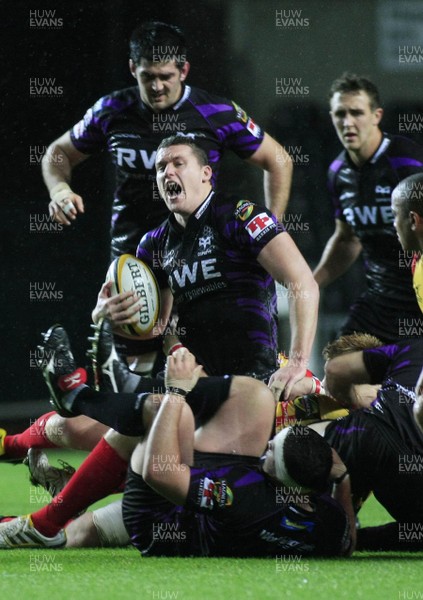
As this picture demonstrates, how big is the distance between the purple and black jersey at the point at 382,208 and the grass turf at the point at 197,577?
2038mm

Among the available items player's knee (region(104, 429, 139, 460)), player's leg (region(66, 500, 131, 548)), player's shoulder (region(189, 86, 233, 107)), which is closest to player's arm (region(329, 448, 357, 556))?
player's knee (region(104, 429, 139, 460))

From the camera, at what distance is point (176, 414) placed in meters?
3.39

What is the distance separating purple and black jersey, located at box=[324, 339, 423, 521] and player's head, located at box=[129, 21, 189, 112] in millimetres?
1778

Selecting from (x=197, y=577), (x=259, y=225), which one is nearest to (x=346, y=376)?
(x=259, y=225)

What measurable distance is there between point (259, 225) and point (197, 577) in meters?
1.32

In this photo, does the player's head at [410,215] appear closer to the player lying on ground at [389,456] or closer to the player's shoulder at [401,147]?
the player lying on ground at [389,456]

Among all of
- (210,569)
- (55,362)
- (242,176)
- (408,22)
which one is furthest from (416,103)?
(210,569)

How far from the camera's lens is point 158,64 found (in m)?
4.79

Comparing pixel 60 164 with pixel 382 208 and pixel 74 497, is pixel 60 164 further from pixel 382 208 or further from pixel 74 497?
pixel 74 497

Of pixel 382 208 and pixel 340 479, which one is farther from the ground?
pixel 382 208

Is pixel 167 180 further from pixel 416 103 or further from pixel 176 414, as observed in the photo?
pixel 416 103

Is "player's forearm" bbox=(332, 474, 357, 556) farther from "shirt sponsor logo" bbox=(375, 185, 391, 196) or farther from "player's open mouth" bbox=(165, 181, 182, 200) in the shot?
"shirt sponsor logo" bbox=(375, 185, 391, 196)

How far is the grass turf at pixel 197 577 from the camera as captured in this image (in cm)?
290

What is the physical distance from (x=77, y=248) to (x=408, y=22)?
2799 mm
